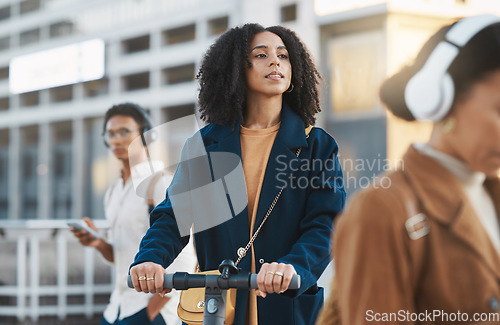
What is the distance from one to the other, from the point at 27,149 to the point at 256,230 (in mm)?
35893

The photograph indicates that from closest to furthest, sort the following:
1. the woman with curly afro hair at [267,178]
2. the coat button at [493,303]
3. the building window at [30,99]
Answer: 1. the coat button at [493,303]
2. the woman with curly afro hair at [267,178]
3. the building window at [30,99]

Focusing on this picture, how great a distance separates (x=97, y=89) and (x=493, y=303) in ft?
104

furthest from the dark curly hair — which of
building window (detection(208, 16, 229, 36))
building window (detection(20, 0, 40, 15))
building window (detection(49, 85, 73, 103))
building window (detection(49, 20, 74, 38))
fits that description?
building window (detection(20, 0, 40, 15))

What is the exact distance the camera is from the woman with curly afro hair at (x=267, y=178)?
176 cm

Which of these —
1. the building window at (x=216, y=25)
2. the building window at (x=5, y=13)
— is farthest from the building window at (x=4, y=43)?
the building window at (x=216, y=25)

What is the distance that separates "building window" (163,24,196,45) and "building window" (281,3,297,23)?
284 inches

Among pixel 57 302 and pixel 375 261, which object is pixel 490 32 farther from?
pixel 57 302

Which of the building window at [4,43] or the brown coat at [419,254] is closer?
the brown coat at [419,254]

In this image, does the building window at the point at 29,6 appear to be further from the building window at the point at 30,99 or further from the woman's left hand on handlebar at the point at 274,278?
the woman's left hand on handlebar at the point at 274,278

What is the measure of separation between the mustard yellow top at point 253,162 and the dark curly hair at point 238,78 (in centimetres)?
9

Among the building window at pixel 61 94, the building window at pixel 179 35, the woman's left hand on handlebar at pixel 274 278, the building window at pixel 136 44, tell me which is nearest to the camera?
the woman's left hand on handlebar at pixel 274 278

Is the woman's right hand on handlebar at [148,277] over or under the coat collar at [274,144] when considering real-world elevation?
under

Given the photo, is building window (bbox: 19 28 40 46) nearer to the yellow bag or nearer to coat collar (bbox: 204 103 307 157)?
coat collar (bbox: 204 103 307 157)

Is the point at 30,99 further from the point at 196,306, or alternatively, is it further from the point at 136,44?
the point at 196,306
